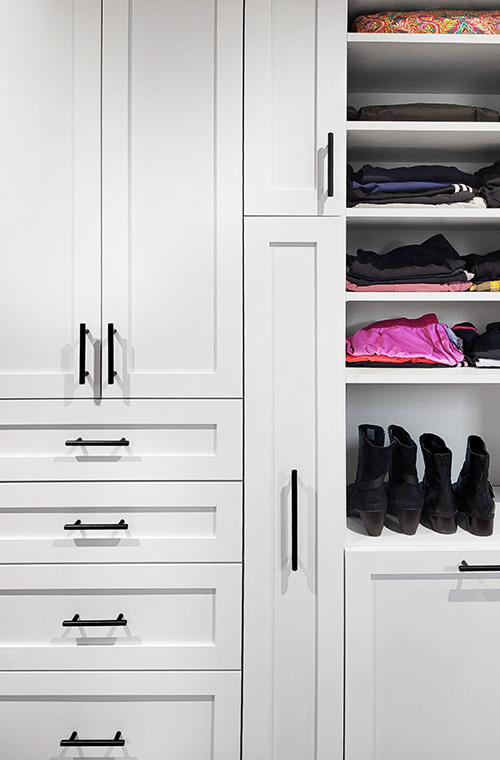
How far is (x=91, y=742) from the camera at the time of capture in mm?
1460

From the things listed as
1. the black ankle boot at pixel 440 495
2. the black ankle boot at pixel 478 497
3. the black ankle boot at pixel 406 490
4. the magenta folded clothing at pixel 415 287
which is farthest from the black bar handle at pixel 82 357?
the black ankle boot at pixel 478 497

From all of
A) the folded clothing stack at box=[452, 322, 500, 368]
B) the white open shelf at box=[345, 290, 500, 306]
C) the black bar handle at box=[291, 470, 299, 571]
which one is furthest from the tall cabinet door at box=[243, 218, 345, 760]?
the folded clothing stack at box=[452, 322, 500, 368]

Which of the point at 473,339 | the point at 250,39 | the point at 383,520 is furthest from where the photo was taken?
the point at 473,339

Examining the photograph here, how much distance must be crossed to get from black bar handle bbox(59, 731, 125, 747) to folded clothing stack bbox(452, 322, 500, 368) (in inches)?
58.3

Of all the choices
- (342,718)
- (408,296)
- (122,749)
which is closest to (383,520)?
(342,718)

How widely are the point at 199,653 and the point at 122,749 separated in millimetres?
339

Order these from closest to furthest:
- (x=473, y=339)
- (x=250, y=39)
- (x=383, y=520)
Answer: (x=250, y=39) < (x=383, y=520) < (x=473, y=339)

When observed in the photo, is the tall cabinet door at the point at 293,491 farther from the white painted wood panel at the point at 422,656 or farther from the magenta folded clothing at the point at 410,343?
the magenta folded clothing at the point at 410,343

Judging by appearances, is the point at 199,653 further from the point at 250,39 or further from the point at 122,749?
the point at 250,39

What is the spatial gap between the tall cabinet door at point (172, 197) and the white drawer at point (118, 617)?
0.51 metres

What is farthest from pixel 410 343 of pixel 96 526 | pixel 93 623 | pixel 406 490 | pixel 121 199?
pixel 93 623

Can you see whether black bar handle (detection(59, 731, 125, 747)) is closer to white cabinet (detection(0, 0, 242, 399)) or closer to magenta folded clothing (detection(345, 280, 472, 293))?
white cabinet (detection(0, 0, 242, 399))

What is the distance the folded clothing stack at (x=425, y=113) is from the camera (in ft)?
5.22

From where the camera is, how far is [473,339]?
5.65 feet
